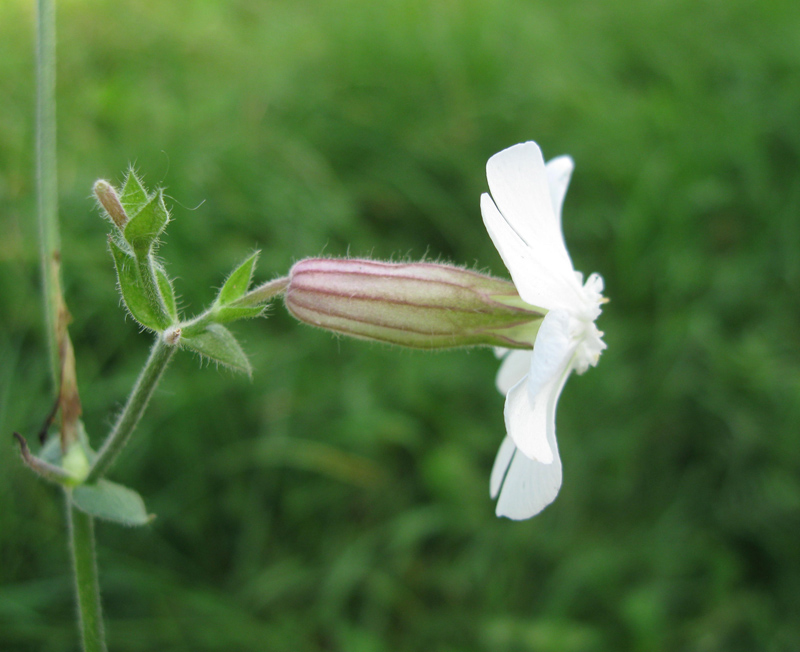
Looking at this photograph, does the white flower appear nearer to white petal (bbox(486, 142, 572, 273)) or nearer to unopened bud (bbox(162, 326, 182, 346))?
white petal (bbox(486, 142, 572, 273))

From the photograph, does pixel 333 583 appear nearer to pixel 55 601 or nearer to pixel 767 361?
pixel 55 601

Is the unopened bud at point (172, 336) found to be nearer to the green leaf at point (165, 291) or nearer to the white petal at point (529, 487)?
the green leaf at point (165, 291)

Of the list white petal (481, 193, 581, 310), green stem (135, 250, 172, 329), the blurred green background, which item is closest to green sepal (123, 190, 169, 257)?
green stem (135, 250, 172, 329)

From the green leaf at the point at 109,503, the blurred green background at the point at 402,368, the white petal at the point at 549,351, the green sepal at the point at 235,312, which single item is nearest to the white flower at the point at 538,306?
the white petal at the point at 549,351

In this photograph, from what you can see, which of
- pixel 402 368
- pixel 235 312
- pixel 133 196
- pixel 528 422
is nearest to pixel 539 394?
pixel 528 422

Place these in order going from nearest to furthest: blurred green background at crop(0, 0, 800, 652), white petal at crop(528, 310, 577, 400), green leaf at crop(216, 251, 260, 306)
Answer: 1. white petal at crop(528, 310, 577, 400)
2. green leaf at crop(216, 251, 260, 306)
3. blurred green background at crop(0, 0, 800, 652)

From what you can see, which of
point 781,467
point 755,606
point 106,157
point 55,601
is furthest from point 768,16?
point 55,601
